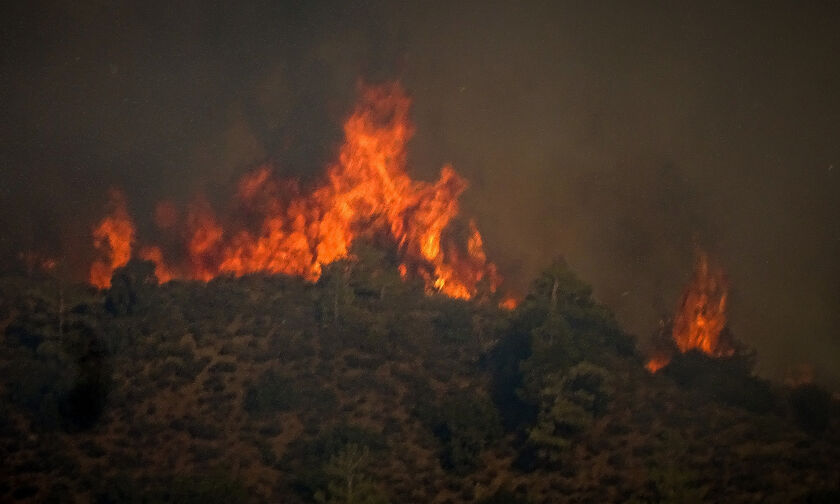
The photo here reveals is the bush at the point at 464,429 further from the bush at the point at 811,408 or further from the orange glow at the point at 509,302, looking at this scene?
the bush at the point at 811,408

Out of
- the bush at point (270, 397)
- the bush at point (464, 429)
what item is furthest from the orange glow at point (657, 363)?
the bush at point (270, 397)

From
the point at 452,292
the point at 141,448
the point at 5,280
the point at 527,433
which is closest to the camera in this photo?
the point at 141,448

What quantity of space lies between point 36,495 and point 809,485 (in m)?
26.0

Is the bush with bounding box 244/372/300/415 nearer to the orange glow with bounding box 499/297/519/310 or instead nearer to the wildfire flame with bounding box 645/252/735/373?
the orange glow with bounding box 499/297/519/310

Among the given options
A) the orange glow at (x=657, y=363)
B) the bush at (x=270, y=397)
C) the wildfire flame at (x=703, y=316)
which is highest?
the wildfire flame at (x=703, y=316)

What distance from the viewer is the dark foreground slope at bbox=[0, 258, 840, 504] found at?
1051 inches

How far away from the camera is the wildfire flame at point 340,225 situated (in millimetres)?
46031

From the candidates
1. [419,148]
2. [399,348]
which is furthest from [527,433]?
[419,148]

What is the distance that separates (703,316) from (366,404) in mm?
21993

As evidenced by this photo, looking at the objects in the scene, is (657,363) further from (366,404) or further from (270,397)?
(270,397)

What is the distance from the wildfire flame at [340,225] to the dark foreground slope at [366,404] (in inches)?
133

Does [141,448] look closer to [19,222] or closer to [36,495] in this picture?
[36,495]

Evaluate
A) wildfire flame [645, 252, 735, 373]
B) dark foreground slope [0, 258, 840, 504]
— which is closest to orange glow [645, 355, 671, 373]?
wildfire flame [645, 252, 735, 373]

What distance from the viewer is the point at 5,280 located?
1698 inches
